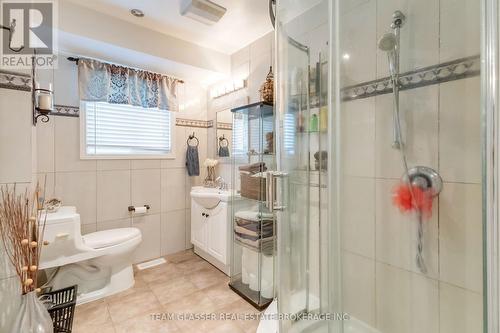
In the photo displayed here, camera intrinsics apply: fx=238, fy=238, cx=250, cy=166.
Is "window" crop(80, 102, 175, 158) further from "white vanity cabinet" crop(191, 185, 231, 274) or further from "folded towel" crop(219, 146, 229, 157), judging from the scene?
"white vanity cabinet" crop(191, 185, 231, 274)

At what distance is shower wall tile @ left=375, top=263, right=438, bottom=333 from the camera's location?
1158mm

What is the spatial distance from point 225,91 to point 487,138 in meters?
2.47

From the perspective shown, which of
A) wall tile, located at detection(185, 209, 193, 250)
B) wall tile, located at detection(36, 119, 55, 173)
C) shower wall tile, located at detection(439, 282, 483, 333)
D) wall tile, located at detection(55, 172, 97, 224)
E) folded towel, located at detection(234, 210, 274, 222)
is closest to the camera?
shower wall tile, located at detection(439, 282, 483, 333)

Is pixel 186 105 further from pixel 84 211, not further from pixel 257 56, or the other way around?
pixel 84 211

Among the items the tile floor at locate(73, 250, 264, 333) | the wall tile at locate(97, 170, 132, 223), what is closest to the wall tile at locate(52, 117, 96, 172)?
the wall tile at locate(97, 170, 132, 223)

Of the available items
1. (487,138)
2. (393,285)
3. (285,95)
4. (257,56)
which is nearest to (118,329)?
(393,285)

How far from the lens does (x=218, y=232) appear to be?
7.55 feet

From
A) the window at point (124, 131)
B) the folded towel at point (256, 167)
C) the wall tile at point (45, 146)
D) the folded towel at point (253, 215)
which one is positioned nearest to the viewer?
the folded towel at point (253, 215)

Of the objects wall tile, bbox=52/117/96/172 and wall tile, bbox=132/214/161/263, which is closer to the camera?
wall tile, bbox=52/117/96/172

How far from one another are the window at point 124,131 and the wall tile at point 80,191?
229 mm

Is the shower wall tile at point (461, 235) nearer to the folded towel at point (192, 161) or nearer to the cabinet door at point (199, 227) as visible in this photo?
the cabinet door at point (199, 227)

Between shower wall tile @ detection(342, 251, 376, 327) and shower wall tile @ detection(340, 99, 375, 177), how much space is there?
0.50 meters

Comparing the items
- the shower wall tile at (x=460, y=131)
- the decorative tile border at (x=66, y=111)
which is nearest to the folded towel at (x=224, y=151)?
the decorative tile border at (x=66, y=111)

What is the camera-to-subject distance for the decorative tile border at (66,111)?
2215mm
